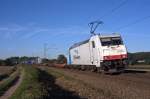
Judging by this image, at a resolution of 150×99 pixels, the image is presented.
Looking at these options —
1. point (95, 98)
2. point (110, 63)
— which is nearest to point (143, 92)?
point (95, 98)

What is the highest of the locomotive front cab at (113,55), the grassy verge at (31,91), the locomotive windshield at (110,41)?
the locomotive windshield at (110,41)

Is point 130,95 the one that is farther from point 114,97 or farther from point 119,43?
point 119,43

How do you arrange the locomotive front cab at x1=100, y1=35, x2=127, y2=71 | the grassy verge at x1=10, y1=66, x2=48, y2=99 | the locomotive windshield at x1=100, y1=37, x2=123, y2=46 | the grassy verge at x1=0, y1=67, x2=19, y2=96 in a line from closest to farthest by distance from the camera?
the grassy verge at x1=10, y1=66, x2=48, y2=99 < the grassy verge at x1=0, y1=67, x2=19, y2=96 < the locomotive front cab at x1=100, y1=35, x2=127, y2=71 < the locomotive windshield at x1=100, y1=37, x2=123, y2=46

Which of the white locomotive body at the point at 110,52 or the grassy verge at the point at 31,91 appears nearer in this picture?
the grassy verge at the point at 31,91

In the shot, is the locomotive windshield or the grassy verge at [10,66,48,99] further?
the locomotive windshield

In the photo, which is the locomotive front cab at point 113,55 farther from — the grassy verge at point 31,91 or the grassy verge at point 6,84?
the grassy verge at point 6,84

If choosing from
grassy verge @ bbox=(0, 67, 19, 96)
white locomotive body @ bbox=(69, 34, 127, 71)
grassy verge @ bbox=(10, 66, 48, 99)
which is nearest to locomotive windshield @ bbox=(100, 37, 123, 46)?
white locomotive body @ bbox=(69, 34, 127, 71)

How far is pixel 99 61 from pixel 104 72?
1.77 meters

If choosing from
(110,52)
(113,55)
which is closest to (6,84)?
(110,52)

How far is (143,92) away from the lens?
15984 millimetres

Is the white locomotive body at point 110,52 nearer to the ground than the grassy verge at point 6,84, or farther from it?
farther from it

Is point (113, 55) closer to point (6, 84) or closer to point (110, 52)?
Result: point (110, 52)

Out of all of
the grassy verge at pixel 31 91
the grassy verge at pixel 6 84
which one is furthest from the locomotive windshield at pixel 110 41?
the grassy verge at pixel 6 84

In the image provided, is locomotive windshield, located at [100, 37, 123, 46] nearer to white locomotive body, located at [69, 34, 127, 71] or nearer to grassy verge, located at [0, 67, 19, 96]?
white locomotive body, located at [69, 34, 127, 71]
